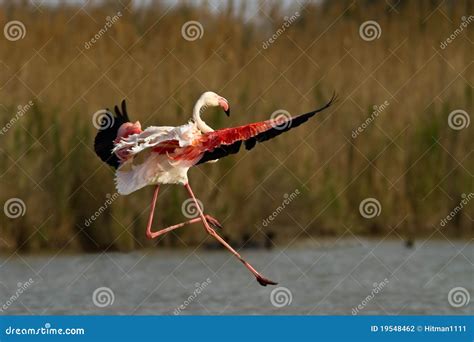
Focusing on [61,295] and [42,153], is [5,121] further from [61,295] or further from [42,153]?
[61,295]

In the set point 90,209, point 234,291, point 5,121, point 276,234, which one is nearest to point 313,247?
point 276,234

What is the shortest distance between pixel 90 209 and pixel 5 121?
119 cm

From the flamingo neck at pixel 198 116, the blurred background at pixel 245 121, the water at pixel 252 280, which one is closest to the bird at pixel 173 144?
the flamingo neck at pixel 198 116

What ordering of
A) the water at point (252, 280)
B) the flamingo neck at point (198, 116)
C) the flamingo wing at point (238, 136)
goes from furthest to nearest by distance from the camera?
the water at point (252, 280)
the flamingo neck at point (198, 116)
the flamingo wing at point (238, 136)

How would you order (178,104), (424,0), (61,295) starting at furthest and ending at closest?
(424,0) < (178,104) < (61,295)

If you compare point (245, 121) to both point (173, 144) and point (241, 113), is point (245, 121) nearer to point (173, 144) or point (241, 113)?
point (241, 113)

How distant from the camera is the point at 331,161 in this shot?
13523mm

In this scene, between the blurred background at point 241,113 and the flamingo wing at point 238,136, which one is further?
the blurred background at point 241,113

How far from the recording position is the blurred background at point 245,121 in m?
12.8

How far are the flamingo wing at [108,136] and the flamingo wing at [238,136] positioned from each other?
0.74m

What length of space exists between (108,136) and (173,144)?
67 centimetres

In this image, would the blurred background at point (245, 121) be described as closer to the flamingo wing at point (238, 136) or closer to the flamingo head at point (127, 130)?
the flamingo head at point (127, 130)

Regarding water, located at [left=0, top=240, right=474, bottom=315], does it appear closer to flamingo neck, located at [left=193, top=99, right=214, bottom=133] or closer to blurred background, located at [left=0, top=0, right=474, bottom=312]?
blurred background, located at [left=0, top=0, right=474, bottom=312]

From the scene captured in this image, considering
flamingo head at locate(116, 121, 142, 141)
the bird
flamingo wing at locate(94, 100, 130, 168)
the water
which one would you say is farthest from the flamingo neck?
the water
